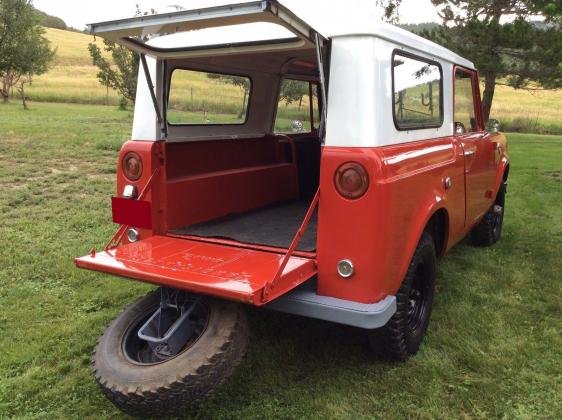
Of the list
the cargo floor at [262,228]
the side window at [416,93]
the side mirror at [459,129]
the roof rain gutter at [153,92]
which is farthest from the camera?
the side mirror at [459,129]

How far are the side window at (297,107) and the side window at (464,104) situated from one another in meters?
1.43

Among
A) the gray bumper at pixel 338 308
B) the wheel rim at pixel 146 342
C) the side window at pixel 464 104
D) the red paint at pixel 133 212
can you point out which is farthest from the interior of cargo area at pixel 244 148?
the side window at pixel 464 104

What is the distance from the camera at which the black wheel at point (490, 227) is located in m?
5.56

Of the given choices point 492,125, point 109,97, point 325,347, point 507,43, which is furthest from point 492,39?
point 109,97

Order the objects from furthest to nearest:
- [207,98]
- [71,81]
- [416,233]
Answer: [71,81]
[207,98]
[416,233]

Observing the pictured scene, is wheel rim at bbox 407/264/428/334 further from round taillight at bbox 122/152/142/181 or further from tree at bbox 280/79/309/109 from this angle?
tree at bbox 280/79/309/109

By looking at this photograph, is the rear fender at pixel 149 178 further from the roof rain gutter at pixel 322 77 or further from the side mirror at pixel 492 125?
the side mirror at pixel 492 125

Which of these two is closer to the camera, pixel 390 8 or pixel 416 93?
pixel 416 93

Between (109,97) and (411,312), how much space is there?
32.1 m

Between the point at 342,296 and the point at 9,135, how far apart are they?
1161 centimetres

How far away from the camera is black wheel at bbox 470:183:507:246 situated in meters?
5.56

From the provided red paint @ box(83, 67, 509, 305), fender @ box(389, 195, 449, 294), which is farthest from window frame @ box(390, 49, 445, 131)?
fender @ box(389, 195, 449, 294)

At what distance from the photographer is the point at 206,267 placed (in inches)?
114

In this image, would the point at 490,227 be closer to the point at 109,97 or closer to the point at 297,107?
the point at 297,107
